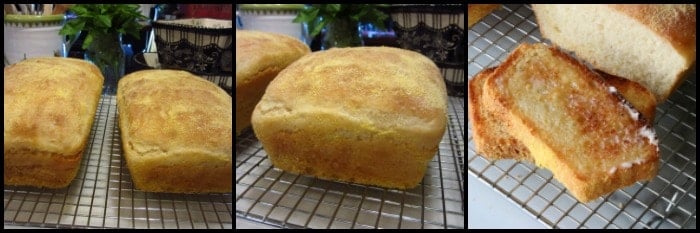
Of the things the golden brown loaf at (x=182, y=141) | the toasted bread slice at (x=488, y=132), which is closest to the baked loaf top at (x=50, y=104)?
the golden brown loaf at (x=182, y=141)

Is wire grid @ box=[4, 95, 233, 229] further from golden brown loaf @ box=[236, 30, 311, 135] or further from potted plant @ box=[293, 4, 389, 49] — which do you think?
potted plant @ box=[293, 4, 389, 49]

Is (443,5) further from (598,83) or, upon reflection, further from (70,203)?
(70,203)

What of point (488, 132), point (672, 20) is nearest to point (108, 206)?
point (488, 132)

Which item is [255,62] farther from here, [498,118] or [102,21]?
[498,118]

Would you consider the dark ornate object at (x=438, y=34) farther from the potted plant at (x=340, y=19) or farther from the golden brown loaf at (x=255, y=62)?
the golden brown loaf at (x=255, y=62)
